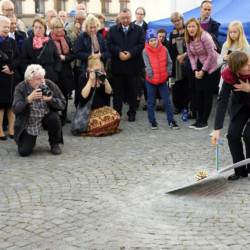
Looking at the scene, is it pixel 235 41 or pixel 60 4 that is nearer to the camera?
pixel 235 41

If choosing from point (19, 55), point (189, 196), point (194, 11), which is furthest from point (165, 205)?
point (194, 11)

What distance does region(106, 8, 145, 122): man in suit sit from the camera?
30.0 ft

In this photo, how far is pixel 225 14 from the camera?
1081 centimetres

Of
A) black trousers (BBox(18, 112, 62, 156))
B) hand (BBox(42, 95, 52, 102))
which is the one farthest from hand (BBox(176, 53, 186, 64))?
hand (BBox(42, 95, 52, 102))

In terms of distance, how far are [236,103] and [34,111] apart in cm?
297

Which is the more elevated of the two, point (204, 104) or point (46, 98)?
point (46, 98)

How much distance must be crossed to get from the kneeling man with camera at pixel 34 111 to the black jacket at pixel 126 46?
7.47ft

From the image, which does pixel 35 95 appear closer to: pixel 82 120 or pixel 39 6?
pixel 82 120

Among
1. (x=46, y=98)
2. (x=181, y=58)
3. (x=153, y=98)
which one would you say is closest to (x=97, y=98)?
(x=153, y=98)

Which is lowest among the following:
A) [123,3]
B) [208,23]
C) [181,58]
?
[181,58]

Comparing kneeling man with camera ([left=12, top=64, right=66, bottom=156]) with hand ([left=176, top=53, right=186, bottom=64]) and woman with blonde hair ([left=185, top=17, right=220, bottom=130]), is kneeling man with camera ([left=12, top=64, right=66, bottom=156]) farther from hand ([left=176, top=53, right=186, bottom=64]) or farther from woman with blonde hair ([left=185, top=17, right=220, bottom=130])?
hand ([left=176, top=53, right=186, bottom=64])

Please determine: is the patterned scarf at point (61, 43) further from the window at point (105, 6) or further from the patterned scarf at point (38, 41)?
the window at point (105, 6)

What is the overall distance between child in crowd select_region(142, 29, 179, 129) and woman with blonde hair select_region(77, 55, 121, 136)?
795mm

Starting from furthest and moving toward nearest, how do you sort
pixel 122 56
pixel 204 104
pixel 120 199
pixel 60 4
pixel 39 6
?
pixel 60 4 < pixel 39 6 < pixel 122 56 < pixel 204 104 < pixel 120 199
